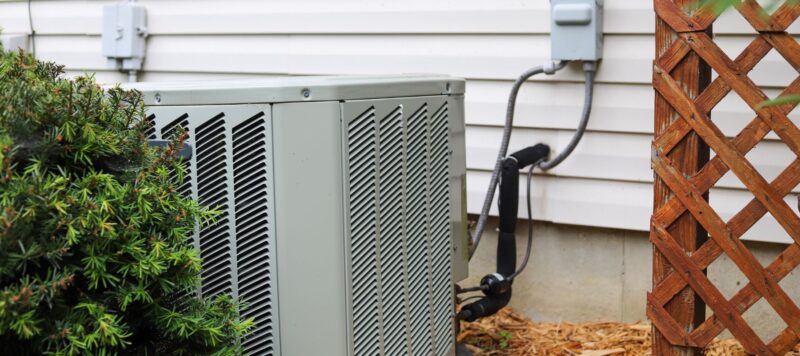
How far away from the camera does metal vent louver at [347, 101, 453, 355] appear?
2.63 metres

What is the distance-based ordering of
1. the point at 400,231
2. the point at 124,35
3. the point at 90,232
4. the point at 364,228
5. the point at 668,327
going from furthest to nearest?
the point at 124,35 < the point at 668,327 < the point at 400,231 < the point at 364,228 < the point at 90,232

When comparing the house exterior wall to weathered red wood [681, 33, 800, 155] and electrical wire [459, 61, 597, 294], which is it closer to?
electrical wire [459, 61, 597, 294]

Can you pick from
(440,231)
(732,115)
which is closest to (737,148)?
(732,115)

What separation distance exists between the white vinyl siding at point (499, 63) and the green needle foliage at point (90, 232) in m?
1.89

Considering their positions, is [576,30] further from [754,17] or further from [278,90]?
[278,90]

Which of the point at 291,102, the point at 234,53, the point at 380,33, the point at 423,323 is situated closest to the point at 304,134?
the point at 291,102

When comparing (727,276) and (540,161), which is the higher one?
(540,161)

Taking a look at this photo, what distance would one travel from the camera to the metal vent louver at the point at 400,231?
2.63 metres

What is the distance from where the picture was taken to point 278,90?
251 centimetres

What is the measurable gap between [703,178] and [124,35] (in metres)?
3.09

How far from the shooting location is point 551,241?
13.5 ft

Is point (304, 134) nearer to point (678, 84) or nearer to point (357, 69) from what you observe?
point (678, 84)

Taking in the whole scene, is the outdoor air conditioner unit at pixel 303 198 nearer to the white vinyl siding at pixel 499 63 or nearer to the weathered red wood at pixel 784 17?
the weathered red wood at pixel 784 17

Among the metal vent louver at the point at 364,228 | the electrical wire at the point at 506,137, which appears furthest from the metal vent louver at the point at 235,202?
the electrical wire at the point at 506,137
